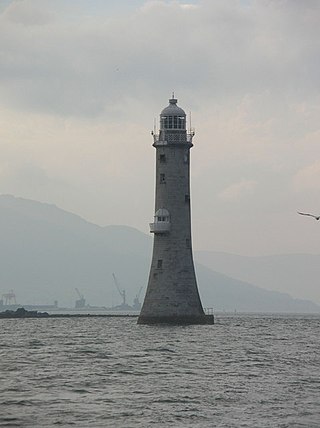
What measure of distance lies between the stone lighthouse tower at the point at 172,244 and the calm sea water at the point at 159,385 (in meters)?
20.5

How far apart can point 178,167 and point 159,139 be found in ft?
13.1

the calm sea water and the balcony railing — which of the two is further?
the balcony railing

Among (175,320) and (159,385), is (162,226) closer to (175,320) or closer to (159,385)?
(175,320)

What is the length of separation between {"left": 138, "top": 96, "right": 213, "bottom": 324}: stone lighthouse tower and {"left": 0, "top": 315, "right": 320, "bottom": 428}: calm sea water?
20.5 m

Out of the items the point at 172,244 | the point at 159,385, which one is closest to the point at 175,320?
the point at 172,244

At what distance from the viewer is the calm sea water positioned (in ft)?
126

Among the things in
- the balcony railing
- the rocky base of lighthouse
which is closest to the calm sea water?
the rocky base of lighthouse

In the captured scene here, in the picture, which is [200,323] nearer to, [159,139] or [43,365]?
[159,139]

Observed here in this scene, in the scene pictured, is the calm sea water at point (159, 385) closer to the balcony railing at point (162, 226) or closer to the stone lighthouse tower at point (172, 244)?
the stone lighthouse tower at point (172, 244)

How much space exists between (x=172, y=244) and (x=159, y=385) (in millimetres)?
51478

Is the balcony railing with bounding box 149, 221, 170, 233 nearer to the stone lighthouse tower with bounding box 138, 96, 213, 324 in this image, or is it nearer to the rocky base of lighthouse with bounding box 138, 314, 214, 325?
the stone lighthouse tower with bounding box 138, 96, 213, 324

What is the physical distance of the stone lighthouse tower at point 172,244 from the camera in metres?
99.6

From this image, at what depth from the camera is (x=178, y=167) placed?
329 ft

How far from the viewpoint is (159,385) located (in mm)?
48438
